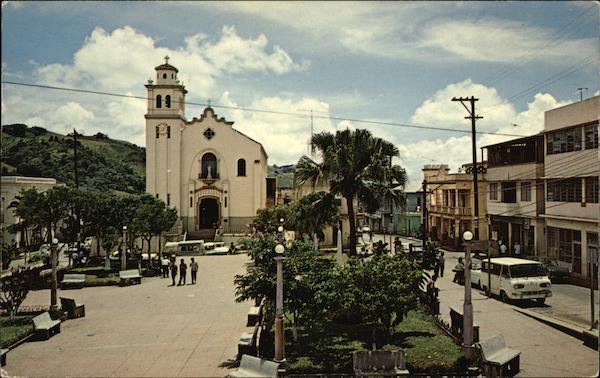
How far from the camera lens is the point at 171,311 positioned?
1595 centimetres

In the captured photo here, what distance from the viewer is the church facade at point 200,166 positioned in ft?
145

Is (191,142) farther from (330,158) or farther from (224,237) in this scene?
(330,158)

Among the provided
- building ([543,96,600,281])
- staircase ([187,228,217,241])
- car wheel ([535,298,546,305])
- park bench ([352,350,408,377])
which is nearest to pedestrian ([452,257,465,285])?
building ([543,96,600,281])

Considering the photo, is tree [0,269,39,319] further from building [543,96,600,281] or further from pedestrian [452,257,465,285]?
building [543,96,600,281]

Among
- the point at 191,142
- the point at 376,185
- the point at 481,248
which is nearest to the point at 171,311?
the point at 376,185

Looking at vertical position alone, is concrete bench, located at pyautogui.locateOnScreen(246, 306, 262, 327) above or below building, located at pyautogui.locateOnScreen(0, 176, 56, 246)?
below

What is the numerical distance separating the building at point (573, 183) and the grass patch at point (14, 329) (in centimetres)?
1578

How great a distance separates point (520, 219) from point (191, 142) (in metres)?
29.9

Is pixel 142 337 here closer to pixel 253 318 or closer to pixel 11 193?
pixel 253 318

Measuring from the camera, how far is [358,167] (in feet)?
58.1

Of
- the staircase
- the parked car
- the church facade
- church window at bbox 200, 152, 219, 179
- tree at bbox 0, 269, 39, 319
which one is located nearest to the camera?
tree at bbox 0, 269, 39, 319

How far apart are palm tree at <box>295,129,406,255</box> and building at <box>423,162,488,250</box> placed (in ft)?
43.0

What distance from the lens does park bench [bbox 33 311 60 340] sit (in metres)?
12.6

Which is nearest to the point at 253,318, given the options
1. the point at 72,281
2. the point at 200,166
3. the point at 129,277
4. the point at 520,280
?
the point at 520,280
